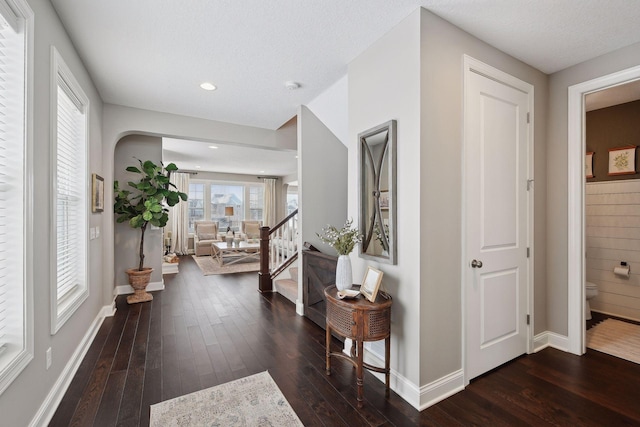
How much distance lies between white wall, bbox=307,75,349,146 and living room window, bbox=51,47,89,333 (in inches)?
90.6

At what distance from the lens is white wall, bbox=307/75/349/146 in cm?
310

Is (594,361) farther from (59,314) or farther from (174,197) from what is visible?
(174,197)

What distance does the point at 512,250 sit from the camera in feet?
8.09

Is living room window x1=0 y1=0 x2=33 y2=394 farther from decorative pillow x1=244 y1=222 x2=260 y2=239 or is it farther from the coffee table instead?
decorative pillow x1=244 y1=222 x2=260 y2=239

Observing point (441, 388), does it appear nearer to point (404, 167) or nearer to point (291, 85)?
point (404, 167)

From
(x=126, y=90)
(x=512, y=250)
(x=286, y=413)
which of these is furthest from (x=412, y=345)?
(x=126, y=90)

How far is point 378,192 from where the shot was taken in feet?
7.45

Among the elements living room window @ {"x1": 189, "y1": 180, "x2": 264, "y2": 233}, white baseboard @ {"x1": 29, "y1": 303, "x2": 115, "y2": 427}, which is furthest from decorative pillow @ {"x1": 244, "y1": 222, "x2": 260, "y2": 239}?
white baseboard @ {"x1": 29, "y1": 303, "x2": 115, "y2": 427}

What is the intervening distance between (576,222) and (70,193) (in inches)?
181

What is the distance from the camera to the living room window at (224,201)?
9516 millimetres

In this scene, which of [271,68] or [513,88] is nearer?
[513,88]

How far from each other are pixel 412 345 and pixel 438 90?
1744 mm

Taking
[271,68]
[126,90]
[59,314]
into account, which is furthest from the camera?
[126,90]

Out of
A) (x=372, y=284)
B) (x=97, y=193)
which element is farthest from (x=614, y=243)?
(x=97, y=193)
